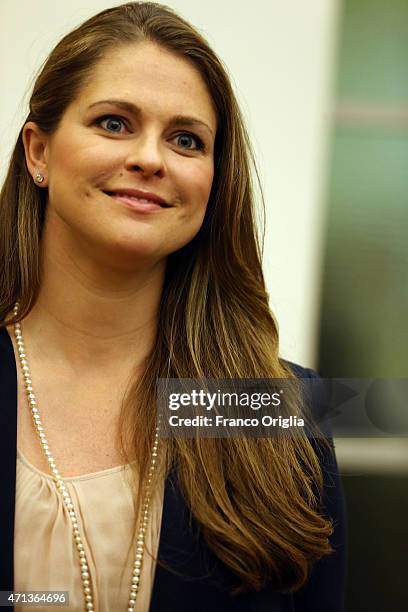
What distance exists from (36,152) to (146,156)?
23cm

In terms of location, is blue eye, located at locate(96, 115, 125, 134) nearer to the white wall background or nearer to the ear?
the ear

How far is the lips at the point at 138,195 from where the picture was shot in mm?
1485

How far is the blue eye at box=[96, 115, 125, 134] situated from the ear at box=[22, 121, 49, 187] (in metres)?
0.12

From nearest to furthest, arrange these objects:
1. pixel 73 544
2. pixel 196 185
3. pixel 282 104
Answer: pixel 73 544 → pixel 196 185 → pixel 282 104

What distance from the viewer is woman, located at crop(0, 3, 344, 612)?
56.9 inches

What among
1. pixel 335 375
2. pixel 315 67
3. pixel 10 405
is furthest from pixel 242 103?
pixel 10 405

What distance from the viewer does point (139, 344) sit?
1.62 m

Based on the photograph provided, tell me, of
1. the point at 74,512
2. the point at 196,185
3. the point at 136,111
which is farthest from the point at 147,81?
the point at 74,512

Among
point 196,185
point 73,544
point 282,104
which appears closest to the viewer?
point 73,544

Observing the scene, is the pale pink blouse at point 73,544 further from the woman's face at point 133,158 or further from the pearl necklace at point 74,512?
the woman's face at point 133,158

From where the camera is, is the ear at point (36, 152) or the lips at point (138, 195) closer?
the lips at point (138, 195)

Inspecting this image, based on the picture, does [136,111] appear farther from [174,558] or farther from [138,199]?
[174,558]

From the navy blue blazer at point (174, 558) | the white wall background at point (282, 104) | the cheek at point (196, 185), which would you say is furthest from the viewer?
the white wall background at point (282, 104)

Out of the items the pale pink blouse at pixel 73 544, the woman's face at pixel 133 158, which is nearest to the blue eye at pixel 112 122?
the woman's face at pixel 133 158
